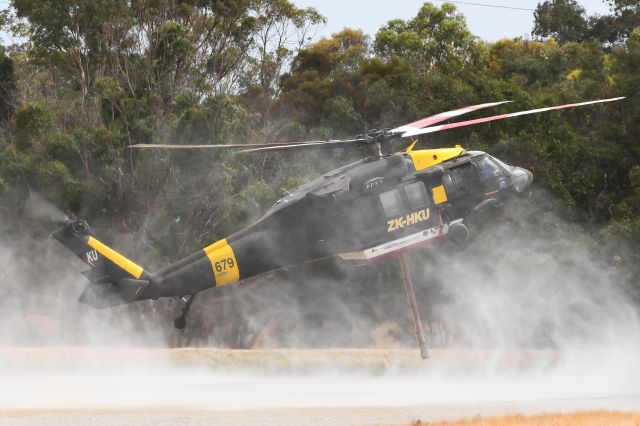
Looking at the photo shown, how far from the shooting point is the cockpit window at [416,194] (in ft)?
77.5

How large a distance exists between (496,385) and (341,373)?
4.71m

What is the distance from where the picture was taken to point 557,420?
19.3 m

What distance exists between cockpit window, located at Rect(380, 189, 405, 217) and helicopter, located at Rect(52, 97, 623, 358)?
2cm

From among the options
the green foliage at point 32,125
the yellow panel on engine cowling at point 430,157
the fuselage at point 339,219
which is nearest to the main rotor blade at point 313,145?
the fuselage at point 339,219

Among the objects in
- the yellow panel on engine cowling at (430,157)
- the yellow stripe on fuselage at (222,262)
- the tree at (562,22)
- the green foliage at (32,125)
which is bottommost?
the yellow stripe on fuselage at (222,262)

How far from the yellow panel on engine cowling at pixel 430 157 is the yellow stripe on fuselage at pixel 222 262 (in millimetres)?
4884

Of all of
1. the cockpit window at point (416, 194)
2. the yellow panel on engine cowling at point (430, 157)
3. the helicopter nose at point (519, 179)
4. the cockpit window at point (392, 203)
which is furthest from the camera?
the helicopter nose at point (519, 179)

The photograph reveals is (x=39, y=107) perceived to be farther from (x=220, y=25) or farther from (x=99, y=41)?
(x=220, y=25)

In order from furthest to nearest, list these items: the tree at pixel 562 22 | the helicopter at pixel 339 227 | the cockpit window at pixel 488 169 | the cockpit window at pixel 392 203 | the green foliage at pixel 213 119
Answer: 1. the tree at pixel 562 22
2. the green foliage at pixel 213 119
3. the cockpit window at pixel 488 169
4. the cockpit window at pixel 392 203
5. the helicopter at pixel 339 227

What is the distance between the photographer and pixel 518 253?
3666cm

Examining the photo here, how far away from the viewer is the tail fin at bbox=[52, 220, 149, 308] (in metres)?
22.6

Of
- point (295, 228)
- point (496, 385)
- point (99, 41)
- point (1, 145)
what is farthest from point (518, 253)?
point (99, 41)

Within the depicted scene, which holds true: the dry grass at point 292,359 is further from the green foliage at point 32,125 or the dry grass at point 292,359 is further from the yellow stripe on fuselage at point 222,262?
the green foliage at point 32,125

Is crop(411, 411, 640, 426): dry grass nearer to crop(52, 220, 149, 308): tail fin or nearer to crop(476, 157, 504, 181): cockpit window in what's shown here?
crop(476, 157, 504, 181): cockpit window
